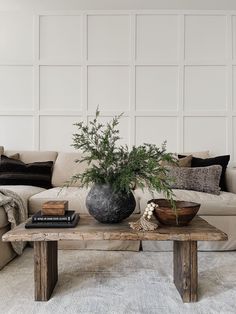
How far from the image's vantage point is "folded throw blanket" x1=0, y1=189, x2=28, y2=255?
228cm

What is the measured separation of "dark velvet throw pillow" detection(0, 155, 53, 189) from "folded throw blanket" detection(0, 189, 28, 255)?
67cm

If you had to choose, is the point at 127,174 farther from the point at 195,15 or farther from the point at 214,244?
the point at 195,15

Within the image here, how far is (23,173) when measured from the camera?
3.13 metres

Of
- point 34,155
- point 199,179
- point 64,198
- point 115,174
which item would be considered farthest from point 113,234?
point 34,155

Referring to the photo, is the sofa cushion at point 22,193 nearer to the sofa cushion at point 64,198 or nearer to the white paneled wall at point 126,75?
the sofa cushion at point 64,198

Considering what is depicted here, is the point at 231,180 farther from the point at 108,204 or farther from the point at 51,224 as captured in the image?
the point at 51,224

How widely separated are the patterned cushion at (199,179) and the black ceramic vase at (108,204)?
1.09 meters

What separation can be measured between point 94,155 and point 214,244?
4.65ft

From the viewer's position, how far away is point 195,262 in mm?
1727

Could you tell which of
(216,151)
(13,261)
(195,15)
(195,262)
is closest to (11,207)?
(13,261)

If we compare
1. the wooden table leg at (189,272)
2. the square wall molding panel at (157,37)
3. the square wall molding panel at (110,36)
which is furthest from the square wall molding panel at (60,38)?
the wooden table leg at (189,272)

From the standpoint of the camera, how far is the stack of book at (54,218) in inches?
68.3

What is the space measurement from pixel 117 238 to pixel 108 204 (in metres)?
0.24

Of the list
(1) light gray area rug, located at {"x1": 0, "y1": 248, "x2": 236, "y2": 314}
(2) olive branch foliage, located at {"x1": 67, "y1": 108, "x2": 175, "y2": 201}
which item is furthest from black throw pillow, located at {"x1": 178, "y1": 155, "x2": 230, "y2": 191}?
(2) olive branch foliage, located at {"x1": 67, "y1": 108, "x2": 175, "y2": 201}
